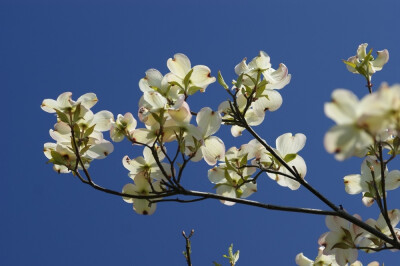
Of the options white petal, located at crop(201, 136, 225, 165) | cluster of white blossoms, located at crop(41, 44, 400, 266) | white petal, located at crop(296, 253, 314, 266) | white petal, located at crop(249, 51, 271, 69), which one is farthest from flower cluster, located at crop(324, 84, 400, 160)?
white petal, located at crop(296, 253, 314, 266)

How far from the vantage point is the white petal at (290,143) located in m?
1.34

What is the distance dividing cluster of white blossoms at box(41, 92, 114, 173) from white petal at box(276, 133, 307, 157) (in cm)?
46

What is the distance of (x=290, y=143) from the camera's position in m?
1.35

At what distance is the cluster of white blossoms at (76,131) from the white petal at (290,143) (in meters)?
0.46

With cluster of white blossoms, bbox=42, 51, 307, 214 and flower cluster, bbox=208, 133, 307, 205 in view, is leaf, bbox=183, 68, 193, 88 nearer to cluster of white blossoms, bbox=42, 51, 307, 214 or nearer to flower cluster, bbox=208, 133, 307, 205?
cluster of white blossoms, bbox=42, 51, 307, 214

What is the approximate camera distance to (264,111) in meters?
1.45

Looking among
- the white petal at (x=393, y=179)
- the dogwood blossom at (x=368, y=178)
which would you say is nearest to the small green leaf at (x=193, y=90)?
the dogwood blossom at (x=368, y=178)

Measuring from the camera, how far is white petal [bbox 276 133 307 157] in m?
1.34

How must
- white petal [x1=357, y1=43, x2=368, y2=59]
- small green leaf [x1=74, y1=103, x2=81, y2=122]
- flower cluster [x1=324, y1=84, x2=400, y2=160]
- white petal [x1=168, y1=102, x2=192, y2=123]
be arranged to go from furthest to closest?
white petal [x1=357, y1=43, x2=368, y2=59] < small green leaf [x1=74, y1=103, x2=81, y2=122] < white petal [x1=168, y1=102, x2=192, y2=123] < flower cluster [x1=324, y1=84, x2=400, y2=160]

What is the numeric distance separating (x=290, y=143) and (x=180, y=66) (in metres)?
0.36

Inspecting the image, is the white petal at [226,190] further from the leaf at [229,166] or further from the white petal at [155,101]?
the white petal at [155,101]

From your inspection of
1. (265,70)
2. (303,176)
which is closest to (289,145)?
(303,176)

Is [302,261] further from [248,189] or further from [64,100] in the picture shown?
[64,100]

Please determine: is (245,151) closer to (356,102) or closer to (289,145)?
(289,145)
